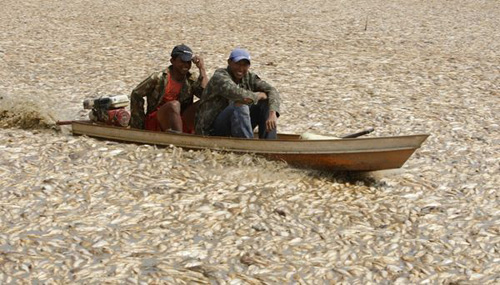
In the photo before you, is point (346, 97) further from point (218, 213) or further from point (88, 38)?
point (88, 38)

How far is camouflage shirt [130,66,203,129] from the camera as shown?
9.33m

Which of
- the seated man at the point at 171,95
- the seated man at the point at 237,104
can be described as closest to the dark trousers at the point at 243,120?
the seated man at the point at 237,104

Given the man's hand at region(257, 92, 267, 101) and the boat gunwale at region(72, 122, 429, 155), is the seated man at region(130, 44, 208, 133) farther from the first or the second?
the man's hand at region(257, 92, 267, 101)

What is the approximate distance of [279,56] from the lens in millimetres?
16625

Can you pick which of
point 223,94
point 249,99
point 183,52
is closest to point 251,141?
point 249,99

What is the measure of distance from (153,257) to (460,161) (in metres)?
5.08

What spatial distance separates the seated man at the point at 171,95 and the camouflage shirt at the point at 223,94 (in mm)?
356

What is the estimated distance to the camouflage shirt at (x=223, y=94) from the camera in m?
8.63

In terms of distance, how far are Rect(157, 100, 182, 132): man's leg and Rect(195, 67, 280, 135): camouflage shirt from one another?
0.85ft

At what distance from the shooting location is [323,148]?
27.0 feet

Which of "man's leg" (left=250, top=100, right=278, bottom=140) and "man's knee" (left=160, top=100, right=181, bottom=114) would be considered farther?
"man's knee" (left=160, top=100, right=181, bottom=114)

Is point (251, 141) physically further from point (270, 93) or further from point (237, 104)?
point (270, 93)

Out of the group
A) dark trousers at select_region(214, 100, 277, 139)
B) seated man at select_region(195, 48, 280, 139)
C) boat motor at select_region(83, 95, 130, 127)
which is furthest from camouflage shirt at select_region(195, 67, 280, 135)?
boat motor at select_region(83, 95, 130, 127)

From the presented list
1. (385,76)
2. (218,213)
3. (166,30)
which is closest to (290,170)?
(218,213)
